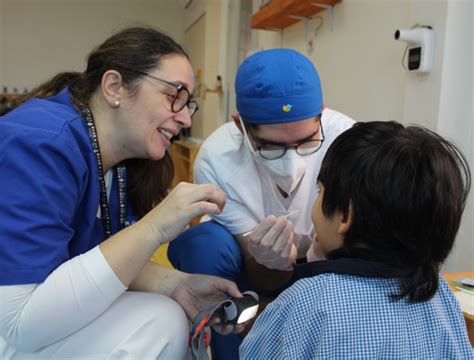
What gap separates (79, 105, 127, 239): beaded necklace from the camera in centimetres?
112

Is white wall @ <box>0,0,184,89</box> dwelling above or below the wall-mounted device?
above

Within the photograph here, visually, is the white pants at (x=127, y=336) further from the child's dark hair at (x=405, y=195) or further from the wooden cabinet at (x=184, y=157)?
the wooden cabinet at (x=184, y=157)

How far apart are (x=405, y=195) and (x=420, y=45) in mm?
1137

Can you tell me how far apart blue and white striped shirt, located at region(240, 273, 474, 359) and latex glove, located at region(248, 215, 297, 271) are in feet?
0.94

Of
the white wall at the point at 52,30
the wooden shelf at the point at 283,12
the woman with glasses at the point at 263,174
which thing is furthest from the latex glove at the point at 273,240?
the white wall at the point at 52,30

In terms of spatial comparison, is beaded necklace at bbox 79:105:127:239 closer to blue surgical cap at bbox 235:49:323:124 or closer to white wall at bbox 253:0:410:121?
blue surgical cap at bbox 235:49:323:124

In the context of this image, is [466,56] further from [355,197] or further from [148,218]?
[148,218]

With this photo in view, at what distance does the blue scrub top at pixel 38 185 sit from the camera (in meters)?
0.88

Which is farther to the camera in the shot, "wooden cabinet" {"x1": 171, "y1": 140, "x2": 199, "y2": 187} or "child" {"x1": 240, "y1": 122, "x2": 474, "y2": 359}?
"wooden cabinet" {"x1": 171, "y1": 140, "x2": 199, "y2": 187}

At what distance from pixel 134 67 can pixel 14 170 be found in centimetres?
41

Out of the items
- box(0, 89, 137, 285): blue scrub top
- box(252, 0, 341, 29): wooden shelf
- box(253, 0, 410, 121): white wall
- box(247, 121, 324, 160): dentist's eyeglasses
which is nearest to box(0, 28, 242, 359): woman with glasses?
box(0, 89, 137, 285): blue scrub top

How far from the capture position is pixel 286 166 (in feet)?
4.65

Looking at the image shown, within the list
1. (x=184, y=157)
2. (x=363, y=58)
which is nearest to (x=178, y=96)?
(x=363, y=58)

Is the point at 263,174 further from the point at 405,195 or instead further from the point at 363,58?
the point at 363,58
